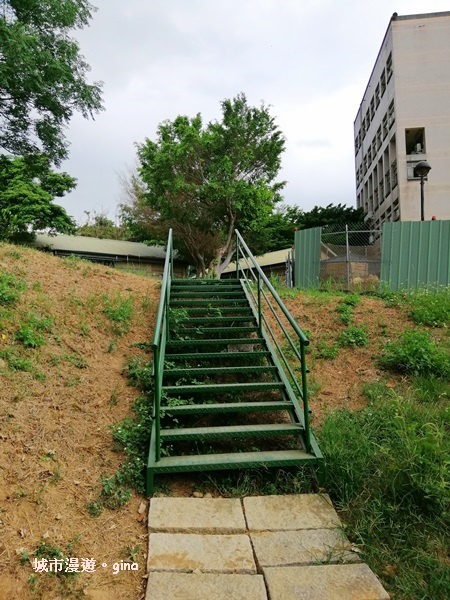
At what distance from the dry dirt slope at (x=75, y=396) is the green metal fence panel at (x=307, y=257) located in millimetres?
2945

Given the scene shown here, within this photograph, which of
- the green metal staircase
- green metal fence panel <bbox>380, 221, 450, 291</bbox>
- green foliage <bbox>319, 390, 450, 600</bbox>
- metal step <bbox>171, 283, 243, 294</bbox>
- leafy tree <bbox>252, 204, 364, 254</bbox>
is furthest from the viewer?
leafy tree <bbox>252, 204, 364, 254</bbox>

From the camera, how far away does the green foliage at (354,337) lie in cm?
542

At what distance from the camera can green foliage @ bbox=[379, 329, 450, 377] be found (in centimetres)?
454

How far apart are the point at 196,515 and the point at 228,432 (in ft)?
2.34

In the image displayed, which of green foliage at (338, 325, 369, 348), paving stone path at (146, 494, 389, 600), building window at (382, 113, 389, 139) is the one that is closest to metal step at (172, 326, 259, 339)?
green foliage at (338, 325, 369, 348)

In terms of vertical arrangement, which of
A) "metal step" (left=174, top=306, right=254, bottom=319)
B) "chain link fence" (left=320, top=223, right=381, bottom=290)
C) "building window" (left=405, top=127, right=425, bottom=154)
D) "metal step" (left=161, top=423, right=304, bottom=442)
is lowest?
"metal step" (left=161, top=423, right=304, bottom=442)

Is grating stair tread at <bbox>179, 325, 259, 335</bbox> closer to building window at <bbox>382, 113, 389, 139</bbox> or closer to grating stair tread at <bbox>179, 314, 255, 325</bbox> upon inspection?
grating stair tread at <bbox>179, 314, 255, 325</bbox>

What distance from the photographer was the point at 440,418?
11.7 feet

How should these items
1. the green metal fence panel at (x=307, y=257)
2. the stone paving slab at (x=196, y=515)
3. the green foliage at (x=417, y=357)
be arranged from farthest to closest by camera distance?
the green metal fence panel at (x=307, y=257), the green foliage at (x=417, y=357), the stone paving slab at (x=196, y=515)

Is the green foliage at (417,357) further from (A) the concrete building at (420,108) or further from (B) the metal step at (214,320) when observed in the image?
(A) the concrete building at (420,108)

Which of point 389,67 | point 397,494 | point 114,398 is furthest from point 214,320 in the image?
point 389,67

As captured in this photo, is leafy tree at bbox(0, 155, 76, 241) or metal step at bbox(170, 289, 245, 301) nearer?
metal step at bbox(170, 289, 245, 301)

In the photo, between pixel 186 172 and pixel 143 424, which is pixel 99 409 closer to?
pixel 143 424

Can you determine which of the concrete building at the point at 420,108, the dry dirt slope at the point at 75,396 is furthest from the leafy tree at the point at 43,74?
the concrete building at the point at 420,108
